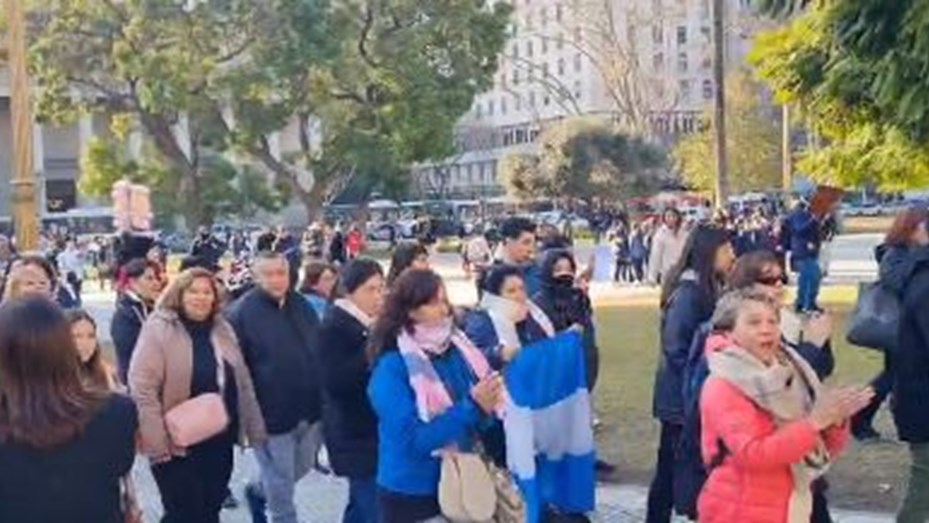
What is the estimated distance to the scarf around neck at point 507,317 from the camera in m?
6.52

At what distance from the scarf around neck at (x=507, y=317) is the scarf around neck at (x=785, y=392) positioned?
4.65 ft

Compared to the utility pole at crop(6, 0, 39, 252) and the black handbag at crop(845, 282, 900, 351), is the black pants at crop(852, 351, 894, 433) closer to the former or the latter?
the black handbag at crop(845, 282, 900, 351)

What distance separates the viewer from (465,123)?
111562 millimetres

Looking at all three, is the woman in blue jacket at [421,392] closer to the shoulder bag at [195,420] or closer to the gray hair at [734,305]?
the gray hair at [734,305]

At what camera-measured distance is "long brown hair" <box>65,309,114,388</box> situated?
4.88 meters

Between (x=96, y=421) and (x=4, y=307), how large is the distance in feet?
1.38

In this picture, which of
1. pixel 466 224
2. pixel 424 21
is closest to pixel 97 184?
pixel 424 21

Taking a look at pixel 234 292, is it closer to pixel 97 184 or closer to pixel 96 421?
pixel 96 421

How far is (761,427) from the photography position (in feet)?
16.5

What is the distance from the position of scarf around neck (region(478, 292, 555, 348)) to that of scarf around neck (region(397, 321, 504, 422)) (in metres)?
0.96

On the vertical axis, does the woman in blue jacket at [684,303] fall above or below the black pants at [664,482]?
above

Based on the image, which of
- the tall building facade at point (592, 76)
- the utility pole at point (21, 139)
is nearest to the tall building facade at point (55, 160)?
the tall building facade at point (592, 76)

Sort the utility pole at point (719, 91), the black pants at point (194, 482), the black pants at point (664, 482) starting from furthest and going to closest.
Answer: the utility pole at point (719, 91) → the black pants at point (664, 482) → the black pants at point (194, 482)

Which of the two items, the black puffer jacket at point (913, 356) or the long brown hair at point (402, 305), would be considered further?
the black puffer jacket at point (913, 356)
